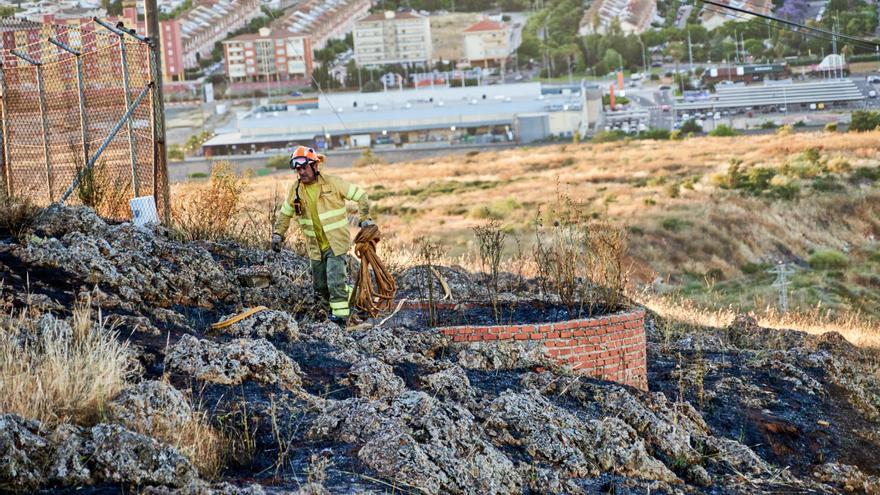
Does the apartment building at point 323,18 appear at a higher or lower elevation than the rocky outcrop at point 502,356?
higher

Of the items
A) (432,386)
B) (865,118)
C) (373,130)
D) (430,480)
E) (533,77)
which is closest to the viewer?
(430,480)

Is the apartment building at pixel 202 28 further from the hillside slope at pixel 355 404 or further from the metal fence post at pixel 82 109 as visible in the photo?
the hillside slope at pixel 355 404

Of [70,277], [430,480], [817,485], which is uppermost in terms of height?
[70,277]

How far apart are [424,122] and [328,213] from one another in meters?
91.1

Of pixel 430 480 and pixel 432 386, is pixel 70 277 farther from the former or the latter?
pixel 430 480

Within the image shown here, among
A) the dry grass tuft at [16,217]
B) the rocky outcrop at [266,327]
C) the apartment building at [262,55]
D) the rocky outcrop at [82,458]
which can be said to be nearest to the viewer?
the rocky outcrop at [82,458]

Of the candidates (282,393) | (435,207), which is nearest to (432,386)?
(282,393)

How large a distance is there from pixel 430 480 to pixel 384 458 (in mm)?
277

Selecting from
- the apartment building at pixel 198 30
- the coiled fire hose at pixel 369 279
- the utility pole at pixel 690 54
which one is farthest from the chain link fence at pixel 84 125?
the utility pole at pixel 690 54

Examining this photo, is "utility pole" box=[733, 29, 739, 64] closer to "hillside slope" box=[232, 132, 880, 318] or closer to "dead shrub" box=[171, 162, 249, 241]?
"hillside slope" box=[232, 132, 880, 318]

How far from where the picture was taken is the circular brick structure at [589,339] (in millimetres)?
9547

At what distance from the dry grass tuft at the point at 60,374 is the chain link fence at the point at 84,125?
5.38m

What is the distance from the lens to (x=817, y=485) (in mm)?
8359

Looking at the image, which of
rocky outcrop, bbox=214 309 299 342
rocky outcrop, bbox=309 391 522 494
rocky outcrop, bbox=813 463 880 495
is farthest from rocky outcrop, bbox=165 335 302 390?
rocky outcrop, bbox=813 463 880 495
